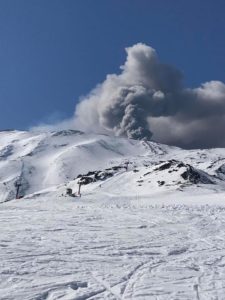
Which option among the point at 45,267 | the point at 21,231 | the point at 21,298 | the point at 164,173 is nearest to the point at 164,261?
the point at 45,267

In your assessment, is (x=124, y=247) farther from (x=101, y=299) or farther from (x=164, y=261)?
(x=101, y=299)

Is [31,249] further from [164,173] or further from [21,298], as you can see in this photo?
[164,173]

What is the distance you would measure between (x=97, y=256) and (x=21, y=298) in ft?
21.2

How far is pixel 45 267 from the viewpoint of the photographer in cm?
1551

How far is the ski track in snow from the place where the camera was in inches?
503

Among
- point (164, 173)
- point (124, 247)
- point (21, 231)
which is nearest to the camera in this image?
point (124, 247)

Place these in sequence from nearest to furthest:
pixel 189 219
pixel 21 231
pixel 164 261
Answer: pixel 164 261 → pixel 21 231 → pixel 189 219

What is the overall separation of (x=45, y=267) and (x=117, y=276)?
2571 mm

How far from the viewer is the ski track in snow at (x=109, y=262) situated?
12766 millimetres

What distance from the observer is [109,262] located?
16844 millimetres

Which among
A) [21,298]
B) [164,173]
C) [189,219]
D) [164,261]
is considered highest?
[164,173]

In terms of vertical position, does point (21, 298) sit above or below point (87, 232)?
below

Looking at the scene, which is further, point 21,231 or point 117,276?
point 21,231

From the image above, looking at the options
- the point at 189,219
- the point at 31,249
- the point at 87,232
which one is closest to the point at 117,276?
the point at 31,249
